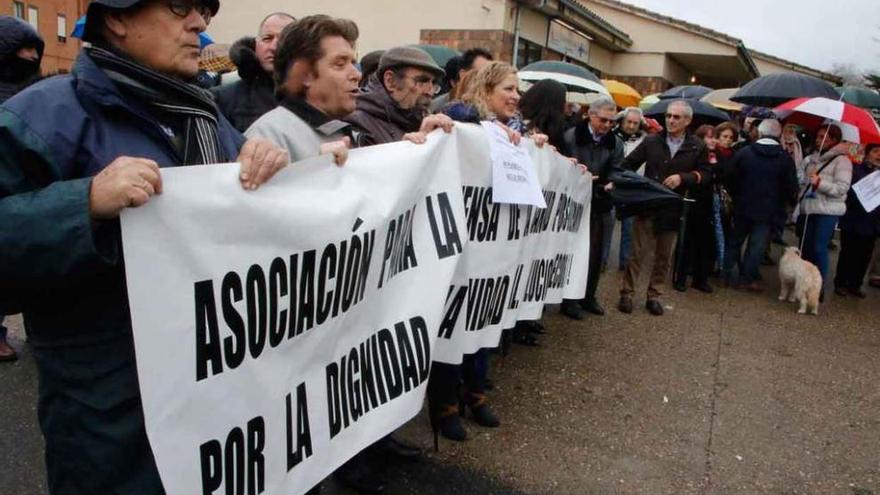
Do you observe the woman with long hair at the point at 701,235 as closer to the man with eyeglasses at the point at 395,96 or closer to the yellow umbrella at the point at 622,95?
the man with eyeglasses at the point at 395,96

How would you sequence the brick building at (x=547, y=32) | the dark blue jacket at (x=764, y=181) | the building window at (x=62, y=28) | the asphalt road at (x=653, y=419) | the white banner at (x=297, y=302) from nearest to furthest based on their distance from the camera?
the white banner at (x=297, y=302) → the asphalt road at (x=653, y=419) → the dark blue jacket at (x=764, y=181) → the brick building at (x=547, y=32) → the building window at (x=62, y=28)

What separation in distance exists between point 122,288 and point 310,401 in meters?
0.66

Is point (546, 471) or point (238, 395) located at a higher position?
point (238, 395)

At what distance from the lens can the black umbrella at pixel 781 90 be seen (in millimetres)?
7891

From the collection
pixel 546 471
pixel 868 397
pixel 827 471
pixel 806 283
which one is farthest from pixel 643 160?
pixel 546 471

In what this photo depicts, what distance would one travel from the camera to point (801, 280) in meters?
6.89

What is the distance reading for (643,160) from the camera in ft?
21.8

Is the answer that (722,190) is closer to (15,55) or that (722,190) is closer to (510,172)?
(510,172)

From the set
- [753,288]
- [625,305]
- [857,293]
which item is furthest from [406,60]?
[857,293]

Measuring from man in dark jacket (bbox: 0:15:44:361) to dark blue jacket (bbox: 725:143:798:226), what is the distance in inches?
262

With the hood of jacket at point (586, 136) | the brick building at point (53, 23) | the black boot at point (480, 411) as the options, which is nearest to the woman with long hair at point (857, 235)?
the hood of jacket at point (586, 136)

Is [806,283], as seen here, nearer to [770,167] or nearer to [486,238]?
[770,167]

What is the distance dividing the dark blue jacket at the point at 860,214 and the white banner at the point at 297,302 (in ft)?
20.9

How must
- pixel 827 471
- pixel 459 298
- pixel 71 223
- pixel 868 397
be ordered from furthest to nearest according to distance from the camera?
pixel 868 397 → pixel 827 471 → pixel 459 298 → pixel 71 223
